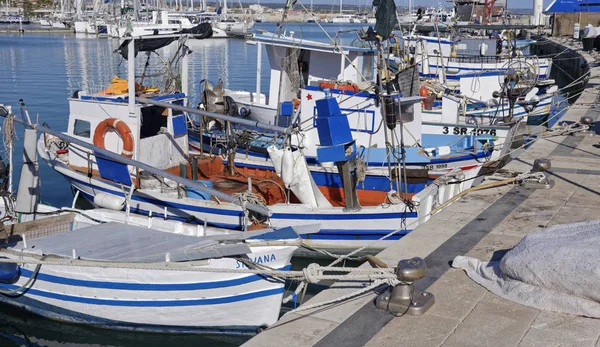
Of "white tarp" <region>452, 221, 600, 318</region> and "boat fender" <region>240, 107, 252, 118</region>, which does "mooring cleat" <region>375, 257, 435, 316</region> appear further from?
"boat fender" <region>240, 107, 252, 118</region>

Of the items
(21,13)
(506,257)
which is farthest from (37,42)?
(506,257)

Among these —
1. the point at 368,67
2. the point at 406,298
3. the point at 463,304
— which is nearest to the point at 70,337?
the point at 406,298

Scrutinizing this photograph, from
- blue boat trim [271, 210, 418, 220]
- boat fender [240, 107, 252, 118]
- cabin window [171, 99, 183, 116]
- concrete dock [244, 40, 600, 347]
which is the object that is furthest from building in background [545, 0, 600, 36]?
concrete dock [244, 40, 600, 347]

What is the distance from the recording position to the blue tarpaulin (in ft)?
174

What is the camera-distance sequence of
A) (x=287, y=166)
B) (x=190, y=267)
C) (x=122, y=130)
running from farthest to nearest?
1. (x=122, y=130)
2. (x=287, y=166)
3. (x=190, y=267)

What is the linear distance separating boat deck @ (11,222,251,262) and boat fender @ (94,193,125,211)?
1.38m

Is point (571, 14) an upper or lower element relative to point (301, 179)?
upper

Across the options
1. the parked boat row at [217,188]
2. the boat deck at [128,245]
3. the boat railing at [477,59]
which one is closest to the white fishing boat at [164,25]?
the parked boat row at [217,188]

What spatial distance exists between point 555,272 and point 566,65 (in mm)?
39604

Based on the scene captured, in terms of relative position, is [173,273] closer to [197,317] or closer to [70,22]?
[197,317]

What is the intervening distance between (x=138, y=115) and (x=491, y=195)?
266 inches

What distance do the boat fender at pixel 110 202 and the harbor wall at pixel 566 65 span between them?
24.0 meters

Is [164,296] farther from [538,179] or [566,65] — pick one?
[566,65]

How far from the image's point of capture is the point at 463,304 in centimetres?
619
